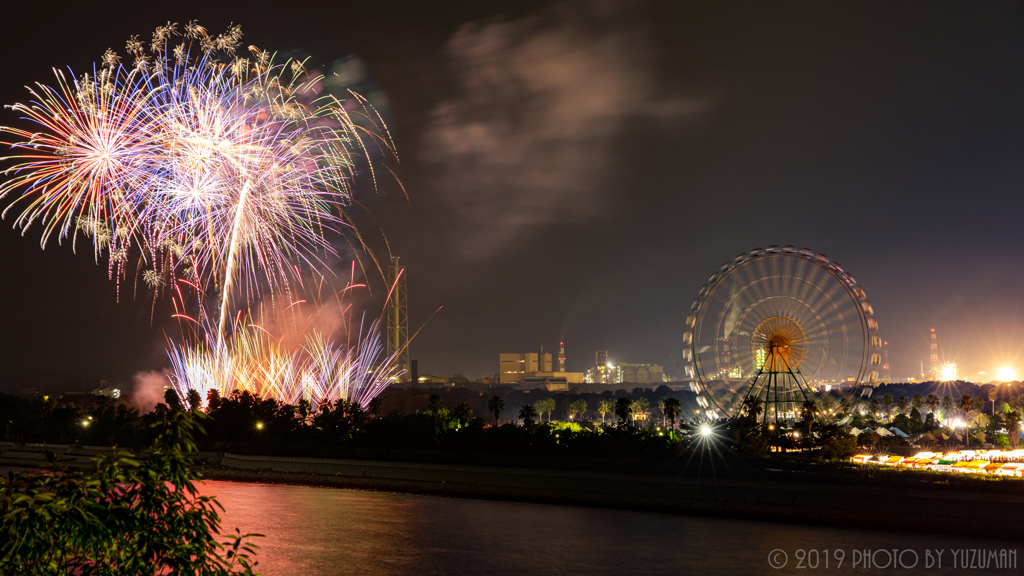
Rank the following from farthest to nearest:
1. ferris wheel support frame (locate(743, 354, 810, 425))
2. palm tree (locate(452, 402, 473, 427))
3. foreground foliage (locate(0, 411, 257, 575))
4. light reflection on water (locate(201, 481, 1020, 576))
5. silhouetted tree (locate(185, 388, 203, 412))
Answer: palm tree (locate(452, 402, 473, 427)) < ferris wheel support frame (locate(743, 354, 810, 425)) < silhouetted tree (locate(185, 388, 203, 412)) < light reflection on water (locate(201, 481, 1020, 576)) < foreground foliage (locate(0, 411, 257, 575))

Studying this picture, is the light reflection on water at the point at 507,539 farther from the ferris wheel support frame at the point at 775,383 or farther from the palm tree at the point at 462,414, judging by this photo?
the ferris wheel support frame at the point at 775,383

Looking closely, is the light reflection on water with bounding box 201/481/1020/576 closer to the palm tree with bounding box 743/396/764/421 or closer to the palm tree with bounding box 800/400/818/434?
the palm tree with bounding box 743/396/764/421

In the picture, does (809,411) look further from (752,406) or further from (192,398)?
(192,398)

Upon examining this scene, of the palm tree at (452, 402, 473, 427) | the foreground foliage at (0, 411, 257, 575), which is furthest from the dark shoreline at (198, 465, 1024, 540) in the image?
the foreground foliage at (0, 411, 257, 575)

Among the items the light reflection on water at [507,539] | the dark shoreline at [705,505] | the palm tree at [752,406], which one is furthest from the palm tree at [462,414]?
the light reflection on water at [507,539]

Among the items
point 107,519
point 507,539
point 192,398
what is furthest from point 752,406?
point 107,519

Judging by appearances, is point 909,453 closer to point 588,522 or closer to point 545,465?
point 545,465
